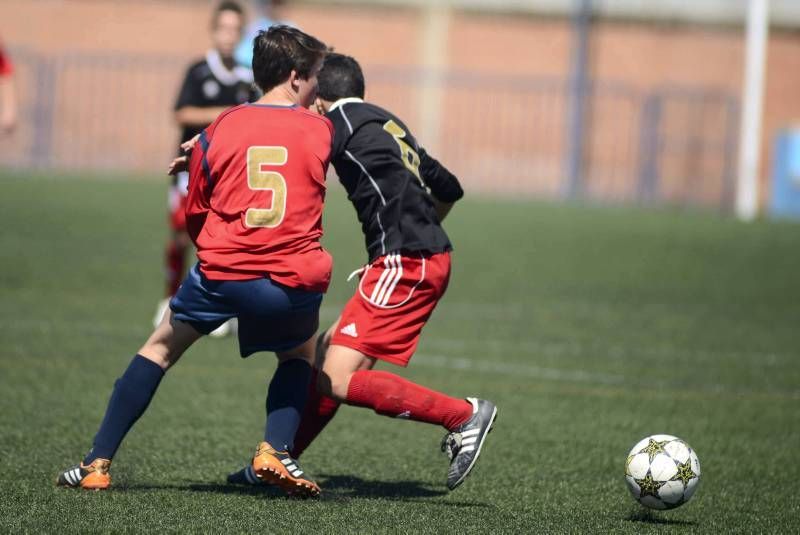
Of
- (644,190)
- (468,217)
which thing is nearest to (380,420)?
(468,217)

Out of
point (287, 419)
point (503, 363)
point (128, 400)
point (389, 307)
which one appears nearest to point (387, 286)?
point (389, 307)

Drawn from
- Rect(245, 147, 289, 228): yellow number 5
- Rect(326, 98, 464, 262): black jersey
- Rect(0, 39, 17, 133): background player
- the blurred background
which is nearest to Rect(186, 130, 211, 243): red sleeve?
Rect(245, 147, 289, 228): yellow number 5

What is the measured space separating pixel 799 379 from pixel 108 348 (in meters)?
4.60

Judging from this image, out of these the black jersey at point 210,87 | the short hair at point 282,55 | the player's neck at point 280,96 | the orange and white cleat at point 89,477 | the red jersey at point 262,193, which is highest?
the black jersey at point 210,87

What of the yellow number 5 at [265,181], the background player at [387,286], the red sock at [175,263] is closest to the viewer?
the yellow number 5 at [265,181]

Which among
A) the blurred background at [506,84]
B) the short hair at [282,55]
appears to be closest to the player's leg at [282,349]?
the short hair at [282,55]

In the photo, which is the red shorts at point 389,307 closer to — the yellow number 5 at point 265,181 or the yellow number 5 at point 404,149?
the yellow number 5 at point 404,149

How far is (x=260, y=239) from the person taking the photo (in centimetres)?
480

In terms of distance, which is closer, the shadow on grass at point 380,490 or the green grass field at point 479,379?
the green grass field at point 479,379

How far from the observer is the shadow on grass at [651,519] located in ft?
16.3

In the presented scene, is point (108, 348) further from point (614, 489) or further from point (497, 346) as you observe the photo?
point (614, 489)

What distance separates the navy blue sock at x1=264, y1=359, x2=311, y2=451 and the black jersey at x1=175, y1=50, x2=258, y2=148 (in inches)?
193

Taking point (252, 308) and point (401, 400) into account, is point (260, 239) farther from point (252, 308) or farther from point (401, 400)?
point (401, 400)

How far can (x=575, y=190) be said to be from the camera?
21.8 metres
